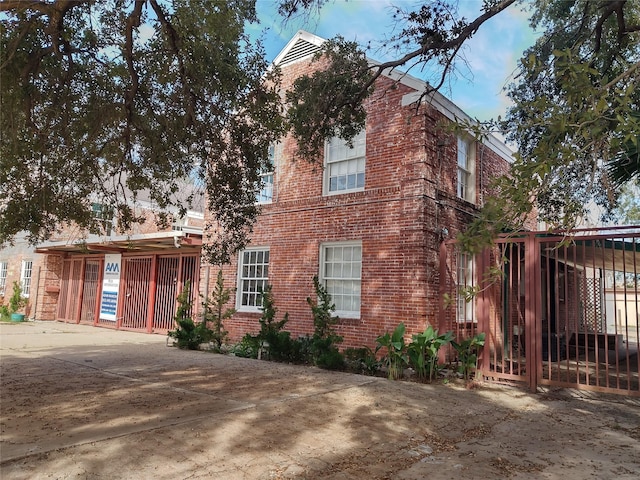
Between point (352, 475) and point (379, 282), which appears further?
point (379, 282)

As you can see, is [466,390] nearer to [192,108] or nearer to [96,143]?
[192,108]

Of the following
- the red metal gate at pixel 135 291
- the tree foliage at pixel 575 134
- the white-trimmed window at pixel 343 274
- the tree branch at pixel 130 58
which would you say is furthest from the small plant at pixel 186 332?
the tree foliage at pixel 575 134

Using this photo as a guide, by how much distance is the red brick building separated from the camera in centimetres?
986

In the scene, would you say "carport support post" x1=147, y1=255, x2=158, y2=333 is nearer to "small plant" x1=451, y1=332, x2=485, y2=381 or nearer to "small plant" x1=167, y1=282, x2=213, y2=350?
"small plant" x1=167, y1=282, x2=213, y2=350

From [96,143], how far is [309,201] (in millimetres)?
4925

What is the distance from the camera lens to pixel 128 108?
743 centimetres

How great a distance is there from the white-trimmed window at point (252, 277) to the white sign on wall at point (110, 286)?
7.46 meters

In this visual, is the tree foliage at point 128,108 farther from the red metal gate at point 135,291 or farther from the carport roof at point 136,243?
the red metal gate at point 135,291

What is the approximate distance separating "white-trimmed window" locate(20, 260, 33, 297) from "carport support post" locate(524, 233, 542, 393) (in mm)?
21822

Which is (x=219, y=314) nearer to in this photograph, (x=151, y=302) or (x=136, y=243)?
(x=136, y=243)

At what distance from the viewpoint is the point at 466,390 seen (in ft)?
26.0

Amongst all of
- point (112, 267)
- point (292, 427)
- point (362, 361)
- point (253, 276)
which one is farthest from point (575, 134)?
point (112, 267)

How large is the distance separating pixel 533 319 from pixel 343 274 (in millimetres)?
4330

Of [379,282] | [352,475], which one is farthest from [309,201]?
[352,475]
